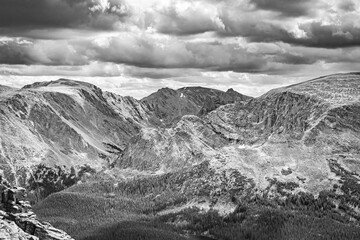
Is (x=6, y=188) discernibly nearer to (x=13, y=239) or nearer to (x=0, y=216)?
(x=0, y=216)

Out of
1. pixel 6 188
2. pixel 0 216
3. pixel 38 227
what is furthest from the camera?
pixel 6 188

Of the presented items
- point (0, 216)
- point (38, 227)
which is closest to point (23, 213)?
point (38, 227)

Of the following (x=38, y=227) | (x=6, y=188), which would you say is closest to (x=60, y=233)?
(x=38, y=227)

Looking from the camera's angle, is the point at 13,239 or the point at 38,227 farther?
the point at 38,227

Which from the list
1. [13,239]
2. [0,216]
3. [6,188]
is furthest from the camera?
[6,188]

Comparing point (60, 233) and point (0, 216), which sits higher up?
point (0, 216)

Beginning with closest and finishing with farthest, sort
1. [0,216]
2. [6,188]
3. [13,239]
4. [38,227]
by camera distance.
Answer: [13,239], [0,216], [38,227], [6,188]
